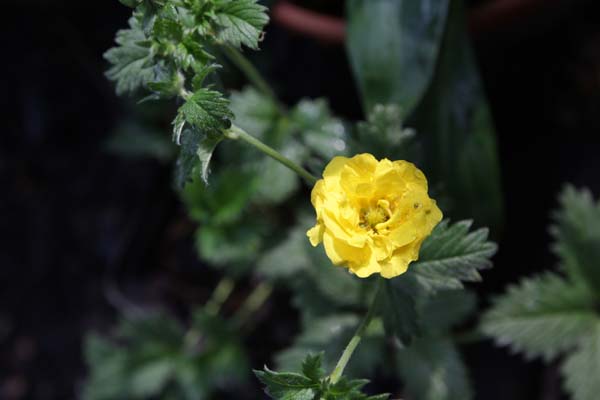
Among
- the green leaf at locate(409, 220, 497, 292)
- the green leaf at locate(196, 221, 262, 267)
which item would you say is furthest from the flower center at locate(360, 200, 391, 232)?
the green leaf at locate(196, 221, 262, 267)

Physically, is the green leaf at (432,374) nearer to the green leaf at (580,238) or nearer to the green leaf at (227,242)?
the green leaf at (580,238)

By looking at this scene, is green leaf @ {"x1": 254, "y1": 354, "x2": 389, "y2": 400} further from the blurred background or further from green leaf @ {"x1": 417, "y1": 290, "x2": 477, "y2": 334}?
the blurred background

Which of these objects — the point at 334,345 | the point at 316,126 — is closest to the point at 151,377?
the point at 334,345

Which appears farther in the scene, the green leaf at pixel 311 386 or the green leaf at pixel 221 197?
the green leaf at pixel 221 197

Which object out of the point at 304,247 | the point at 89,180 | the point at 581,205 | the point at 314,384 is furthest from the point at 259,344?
the point at 314,384

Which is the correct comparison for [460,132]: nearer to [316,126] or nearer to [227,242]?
[316,126]

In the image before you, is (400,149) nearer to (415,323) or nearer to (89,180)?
(415,323)

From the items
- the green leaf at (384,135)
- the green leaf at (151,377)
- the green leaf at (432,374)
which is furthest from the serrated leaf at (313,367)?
the green leaf at (151,377)
